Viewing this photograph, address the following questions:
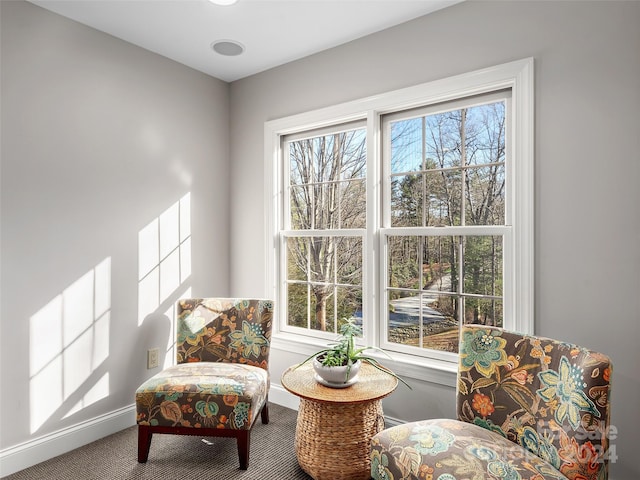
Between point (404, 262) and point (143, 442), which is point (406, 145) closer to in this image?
point (404, 262)

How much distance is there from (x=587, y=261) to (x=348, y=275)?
140 centimetres

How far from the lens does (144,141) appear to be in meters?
2.76

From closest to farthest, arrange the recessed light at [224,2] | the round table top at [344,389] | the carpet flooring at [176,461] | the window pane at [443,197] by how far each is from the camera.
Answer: the round table top at [344,389]
the carpet flooring at [176,461]
the recessed light at [224,2]
the window pane at [443,197]

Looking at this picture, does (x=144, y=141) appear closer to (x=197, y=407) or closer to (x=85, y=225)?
(x=85, y=225)

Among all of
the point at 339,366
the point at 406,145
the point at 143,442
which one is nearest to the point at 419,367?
the point at 339,366

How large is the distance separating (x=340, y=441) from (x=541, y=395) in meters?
0.92

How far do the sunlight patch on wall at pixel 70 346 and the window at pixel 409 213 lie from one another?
45.8 inches

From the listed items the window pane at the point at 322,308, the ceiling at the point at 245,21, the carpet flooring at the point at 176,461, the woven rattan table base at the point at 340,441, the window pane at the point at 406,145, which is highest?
the ceiling at the point at 245,21

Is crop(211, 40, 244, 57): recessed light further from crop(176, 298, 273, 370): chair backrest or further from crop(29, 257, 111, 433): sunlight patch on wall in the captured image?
crop(176, 298, 273, 370): chair backrest

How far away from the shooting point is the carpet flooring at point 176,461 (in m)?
2.10

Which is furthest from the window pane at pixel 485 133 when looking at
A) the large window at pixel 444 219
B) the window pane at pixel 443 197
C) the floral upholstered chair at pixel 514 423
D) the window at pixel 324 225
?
the floral upholstered chair at pixel 514 423

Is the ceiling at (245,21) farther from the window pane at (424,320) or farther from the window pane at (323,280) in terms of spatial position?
the window pane at (424,320)

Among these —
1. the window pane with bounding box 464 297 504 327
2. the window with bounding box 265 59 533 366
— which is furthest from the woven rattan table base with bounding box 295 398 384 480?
the window pane with bounding box 464 297 504 327

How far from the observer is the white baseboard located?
7.02ft
